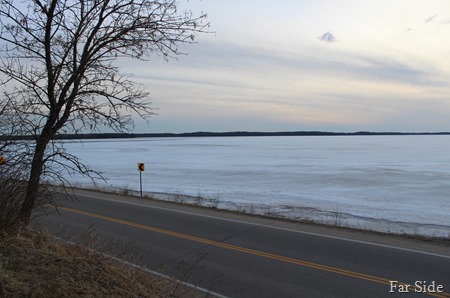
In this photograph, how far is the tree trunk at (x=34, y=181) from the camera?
6.01 m

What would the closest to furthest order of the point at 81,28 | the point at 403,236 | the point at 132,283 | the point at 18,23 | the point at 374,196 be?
the point at 132,283
the point at 18,23
the point at 81,28
the point at 403,236
the point at 374,196

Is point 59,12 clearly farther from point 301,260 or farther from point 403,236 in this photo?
point 403,236

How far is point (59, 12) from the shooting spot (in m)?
5.71

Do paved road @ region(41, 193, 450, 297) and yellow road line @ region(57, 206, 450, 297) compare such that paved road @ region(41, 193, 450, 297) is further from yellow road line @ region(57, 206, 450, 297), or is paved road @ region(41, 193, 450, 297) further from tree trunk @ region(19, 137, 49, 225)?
tree trunk @ region(19, 137, 49, 225)

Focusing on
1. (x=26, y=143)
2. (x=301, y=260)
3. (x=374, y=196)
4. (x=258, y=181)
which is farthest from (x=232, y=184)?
(x=26, y=143)

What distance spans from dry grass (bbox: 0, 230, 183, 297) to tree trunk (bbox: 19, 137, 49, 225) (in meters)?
0.40

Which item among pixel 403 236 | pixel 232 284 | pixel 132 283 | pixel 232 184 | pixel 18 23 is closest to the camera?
pixel 132 283

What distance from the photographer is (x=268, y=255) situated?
8.59 m

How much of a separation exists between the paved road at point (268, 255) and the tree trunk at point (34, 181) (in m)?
2.34

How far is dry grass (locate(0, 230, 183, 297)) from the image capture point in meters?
4.12

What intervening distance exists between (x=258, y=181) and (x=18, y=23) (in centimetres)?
2452

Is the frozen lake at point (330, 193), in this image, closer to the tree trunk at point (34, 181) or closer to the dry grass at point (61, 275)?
the tree trunk at point (34, 181)

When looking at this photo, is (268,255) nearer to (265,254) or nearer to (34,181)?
(265,254)

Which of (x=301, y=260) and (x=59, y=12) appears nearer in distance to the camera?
(x=59, y=12)
